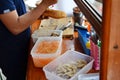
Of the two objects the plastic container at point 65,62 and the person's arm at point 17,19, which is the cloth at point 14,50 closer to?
the person's arm at point 17,19

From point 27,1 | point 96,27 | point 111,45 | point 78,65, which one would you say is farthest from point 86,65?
point 27,1

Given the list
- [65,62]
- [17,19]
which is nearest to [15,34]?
[17,19]

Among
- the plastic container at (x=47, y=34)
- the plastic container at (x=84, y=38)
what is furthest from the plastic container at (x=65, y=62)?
the plastic container at (x=47, y=34)

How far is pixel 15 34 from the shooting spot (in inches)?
46.9

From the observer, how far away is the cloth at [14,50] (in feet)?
4.08

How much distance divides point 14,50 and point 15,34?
151 millimetres

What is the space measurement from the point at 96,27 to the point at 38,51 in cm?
57

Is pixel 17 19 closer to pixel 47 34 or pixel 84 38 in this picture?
pixel 47 34

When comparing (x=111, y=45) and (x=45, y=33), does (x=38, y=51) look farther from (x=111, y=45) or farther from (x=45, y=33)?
(x=111, y=45)

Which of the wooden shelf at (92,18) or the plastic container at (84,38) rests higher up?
the wooden shelf at (92,18)

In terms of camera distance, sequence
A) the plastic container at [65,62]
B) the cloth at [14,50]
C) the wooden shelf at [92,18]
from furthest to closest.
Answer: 1. the cloth at [14,50]
2. the plastic container at [65,62]
3. the wooden shelf at [92,18]

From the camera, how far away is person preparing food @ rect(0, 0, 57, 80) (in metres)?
1.09

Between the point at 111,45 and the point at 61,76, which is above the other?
the point at 111,45

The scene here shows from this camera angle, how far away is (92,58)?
38.2 inches
